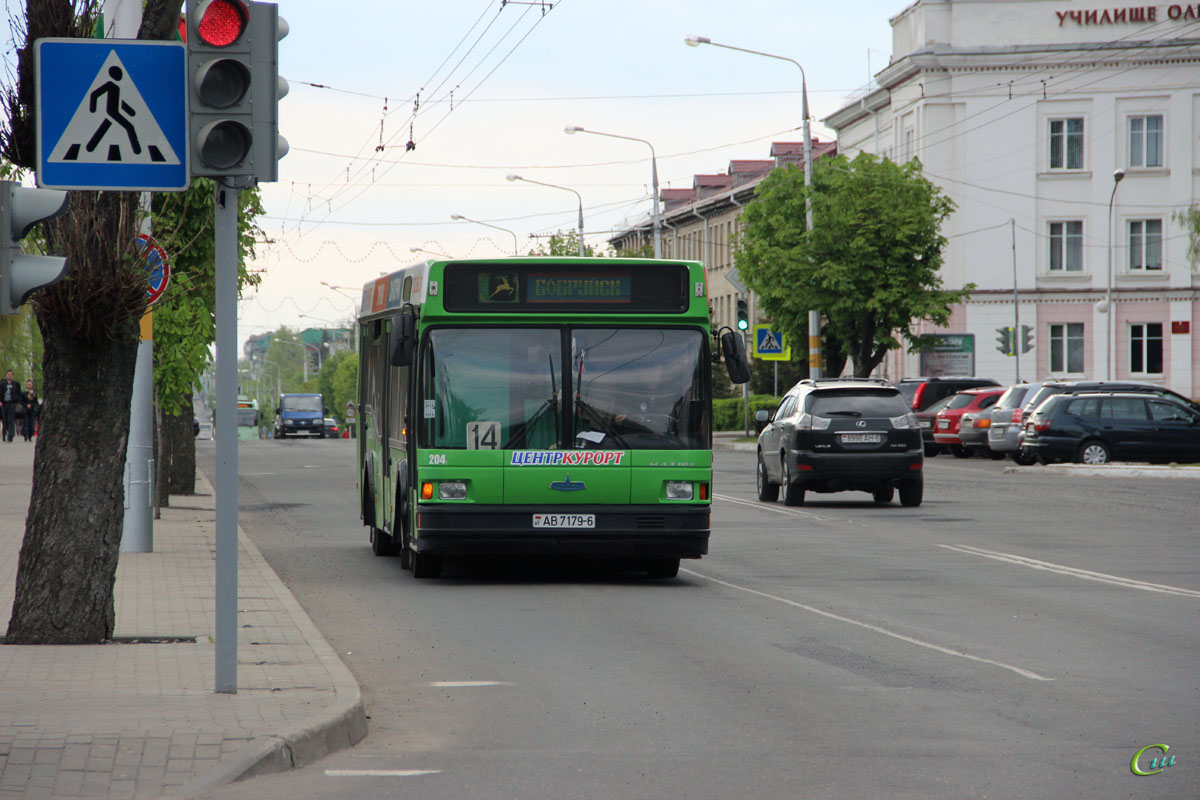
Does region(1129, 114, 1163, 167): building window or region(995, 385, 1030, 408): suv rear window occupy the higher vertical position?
region(1129, 114, 1163, 167): building window

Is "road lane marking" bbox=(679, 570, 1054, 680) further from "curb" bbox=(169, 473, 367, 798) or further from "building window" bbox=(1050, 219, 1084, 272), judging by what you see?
"building window" bbox=(1050, 219, 1084, 272)

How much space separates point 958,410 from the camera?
42.3m

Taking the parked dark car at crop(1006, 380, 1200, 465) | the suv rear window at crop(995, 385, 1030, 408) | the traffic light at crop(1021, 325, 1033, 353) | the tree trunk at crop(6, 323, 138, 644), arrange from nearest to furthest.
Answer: the tree trunk at crop(6, 323, 138, 644) < the parked dark car at crop(1006, 380, 1200, 465) < the suv rear window at crop(995, 385, 1030, 408) < the traffic light at crop(1021, 325, 1033, 353)

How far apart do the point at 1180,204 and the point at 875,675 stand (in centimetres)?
5664

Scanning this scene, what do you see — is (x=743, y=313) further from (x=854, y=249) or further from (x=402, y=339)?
(x=854, y=249)

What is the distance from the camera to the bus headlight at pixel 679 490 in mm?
14031

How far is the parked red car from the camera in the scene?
41.6 m

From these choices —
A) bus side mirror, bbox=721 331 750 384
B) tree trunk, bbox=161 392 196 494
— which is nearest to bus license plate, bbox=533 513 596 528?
bus side mirror, bbox=721 331 750 384

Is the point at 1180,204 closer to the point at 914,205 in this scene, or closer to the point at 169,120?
the point at 914,205

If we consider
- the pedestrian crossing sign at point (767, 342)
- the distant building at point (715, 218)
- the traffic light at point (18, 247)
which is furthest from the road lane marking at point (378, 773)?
the distant building at point (715, 218)

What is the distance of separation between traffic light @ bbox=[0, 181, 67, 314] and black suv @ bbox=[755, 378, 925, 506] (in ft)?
58.6

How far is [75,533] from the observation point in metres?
Answer: 9.65

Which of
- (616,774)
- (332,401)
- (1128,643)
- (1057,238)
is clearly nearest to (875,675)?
(1128,643)

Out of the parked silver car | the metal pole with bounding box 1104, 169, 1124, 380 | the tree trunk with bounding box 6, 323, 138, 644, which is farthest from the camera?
the metal pole with bounding box 1104, 169, 1124, 380
